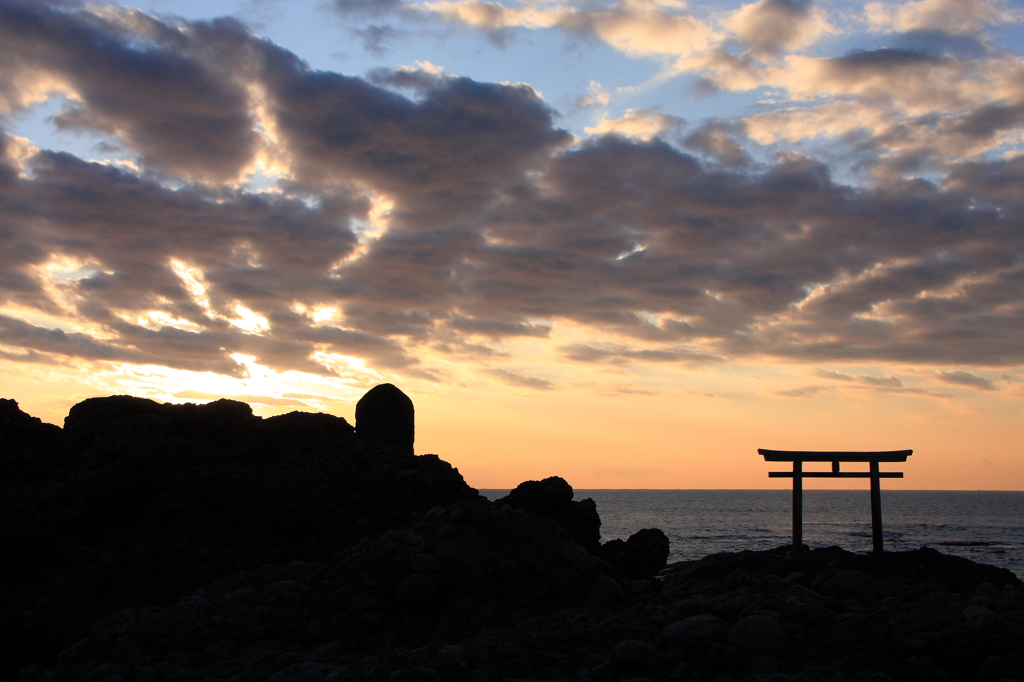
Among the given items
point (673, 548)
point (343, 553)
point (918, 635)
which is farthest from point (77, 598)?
point (673, 548)

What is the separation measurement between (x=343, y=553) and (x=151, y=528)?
4826mm

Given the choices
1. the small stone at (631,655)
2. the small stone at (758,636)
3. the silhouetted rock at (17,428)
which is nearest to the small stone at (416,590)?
the small stone at (631,655)

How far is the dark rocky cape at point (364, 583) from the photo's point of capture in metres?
6.07

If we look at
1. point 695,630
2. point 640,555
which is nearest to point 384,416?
point 640,555

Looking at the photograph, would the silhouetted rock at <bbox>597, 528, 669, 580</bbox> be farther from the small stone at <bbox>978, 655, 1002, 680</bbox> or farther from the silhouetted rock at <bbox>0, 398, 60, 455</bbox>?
the silhouetted rock at <bbox>0, 398, 60, 455</bbox>

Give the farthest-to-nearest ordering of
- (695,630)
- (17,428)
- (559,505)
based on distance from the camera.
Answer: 1. (17,428)
2. (559,505)
3. (695,630)

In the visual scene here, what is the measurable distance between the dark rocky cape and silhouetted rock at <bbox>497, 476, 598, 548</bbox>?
0.15 feet

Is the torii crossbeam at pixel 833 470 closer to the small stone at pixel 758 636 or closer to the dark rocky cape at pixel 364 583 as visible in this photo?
the dark rocky cape at pixel 364 583

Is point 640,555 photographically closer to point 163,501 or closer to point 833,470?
point 833,470

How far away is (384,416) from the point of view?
58.6 feet

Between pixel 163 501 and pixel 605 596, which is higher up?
pixel 163 501

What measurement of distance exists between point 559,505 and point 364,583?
23.7ft

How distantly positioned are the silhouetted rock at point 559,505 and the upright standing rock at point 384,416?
3745mm

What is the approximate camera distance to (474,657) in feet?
20.1
